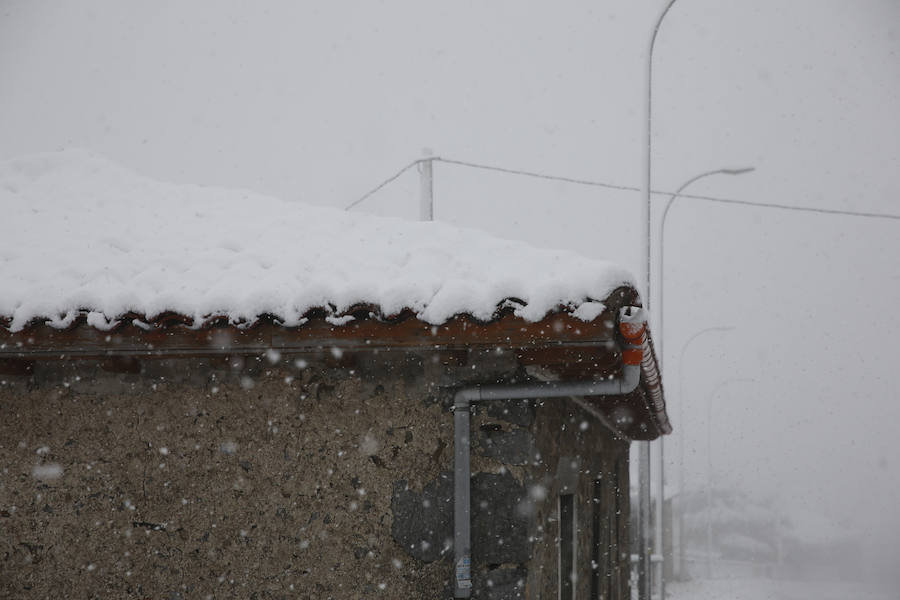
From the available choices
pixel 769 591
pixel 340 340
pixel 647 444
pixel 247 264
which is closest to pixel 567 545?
pixel 340 340

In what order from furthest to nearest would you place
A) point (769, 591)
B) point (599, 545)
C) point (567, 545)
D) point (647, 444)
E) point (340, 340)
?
point (769, 591) < point (647, 444) < point (599, 545) < point (567, 545) < point (340, 340)

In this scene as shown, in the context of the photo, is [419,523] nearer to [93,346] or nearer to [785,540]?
[93,346]

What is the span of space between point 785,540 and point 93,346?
185ft

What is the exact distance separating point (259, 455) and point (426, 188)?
24.1 ft

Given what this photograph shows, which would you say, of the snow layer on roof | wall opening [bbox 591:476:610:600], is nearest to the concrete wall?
the snow layer on roof

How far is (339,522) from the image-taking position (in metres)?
4.50

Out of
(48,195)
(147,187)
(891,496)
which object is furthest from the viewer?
(891,496)

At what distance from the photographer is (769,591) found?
2297 centimetres

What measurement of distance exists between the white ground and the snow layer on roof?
16770 mm

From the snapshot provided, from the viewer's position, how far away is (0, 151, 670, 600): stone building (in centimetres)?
442

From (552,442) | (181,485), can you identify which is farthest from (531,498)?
(181,485)

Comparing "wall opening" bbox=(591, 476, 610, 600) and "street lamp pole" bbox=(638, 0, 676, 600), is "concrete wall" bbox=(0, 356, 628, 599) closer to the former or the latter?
"wall opening" bbox=(591, 476, 610, 600)

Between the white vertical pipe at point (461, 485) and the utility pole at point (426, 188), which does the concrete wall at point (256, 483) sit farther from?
the utility pole at point (426, 188)

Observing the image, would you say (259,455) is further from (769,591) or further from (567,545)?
(769,591)
